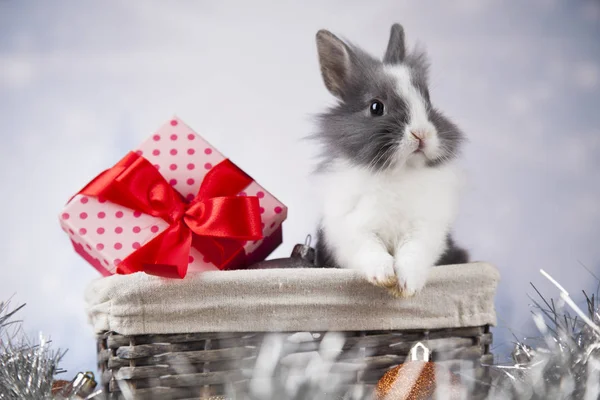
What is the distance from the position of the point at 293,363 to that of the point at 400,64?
842 millimetres

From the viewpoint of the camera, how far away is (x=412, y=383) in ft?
4.04

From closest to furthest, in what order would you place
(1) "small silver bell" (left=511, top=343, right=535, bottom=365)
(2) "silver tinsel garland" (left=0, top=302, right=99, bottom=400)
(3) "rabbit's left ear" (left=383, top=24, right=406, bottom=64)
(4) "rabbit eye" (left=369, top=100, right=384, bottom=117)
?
(2) "silver tinsel garland" (left=0, top=302, right=99, bottom=400)
(1) "small silver bell" (left=511, top=343, right=535, bottom=365)
(4) "rabbit eye" (left=369, top=100, right=384, bottom=117)
(3) "rabbit's left ear" (left=383, top=24, right=406, bottom=64)

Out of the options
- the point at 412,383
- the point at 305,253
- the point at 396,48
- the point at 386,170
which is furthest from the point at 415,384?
the point at 396,48

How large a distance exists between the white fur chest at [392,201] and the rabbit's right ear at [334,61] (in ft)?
0.85

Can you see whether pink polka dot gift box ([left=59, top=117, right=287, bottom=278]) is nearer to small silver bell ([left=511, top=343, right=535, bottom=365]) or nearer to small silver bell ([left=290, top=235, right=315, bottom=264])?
small silver bell ([left=290, top=235, right=315, bottom=264])

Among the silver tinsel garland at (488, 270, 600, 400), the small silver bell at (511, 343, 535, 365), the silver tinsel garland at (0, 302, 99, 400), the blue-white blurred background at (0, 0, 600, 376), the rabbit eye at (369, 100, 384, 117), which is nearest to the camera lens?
the silver tinsel garland at (488, 270, 600, 400)

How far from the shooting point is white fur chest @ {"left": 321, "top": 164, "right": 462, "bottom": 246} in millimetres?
1583

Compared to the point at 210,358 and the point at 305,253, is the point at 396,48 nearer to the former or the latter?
the point at 305,253

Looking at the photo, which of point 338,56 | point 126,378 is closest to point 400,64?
point 338,56

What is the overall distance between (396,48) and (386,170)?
1.33 feet

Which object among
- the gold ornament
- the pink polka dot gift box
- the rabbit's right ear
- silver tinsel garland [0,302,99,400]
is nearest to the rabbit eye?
the rabbit's right ear

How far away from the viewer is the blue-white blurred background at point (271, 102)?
268cm

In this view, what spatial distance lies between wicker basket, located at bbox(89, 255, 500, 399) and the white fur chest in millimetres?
255

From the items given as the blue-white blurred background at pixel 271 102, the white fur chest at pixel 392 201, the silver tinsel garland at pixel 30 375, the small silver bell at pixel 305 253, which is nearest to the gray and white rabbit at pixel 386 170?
the white fur chest at pixel 392 201
